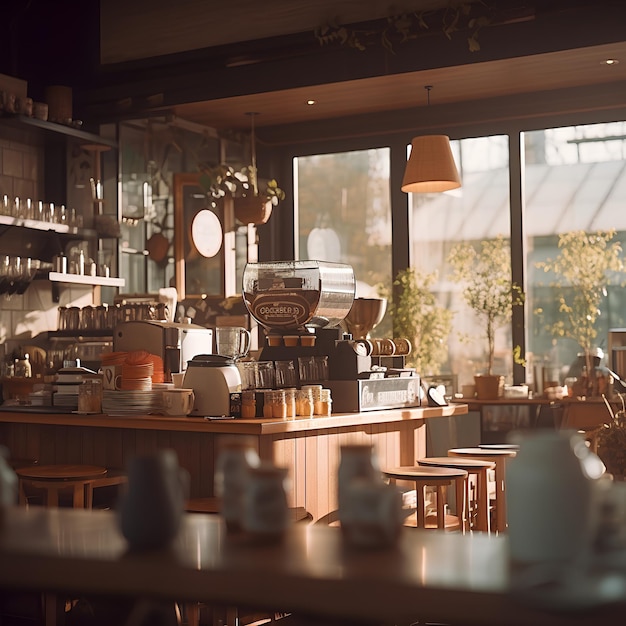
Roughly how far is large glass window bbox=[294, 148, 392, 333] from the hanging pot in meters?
0.61

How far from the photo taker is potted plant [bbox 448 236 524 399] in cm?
727

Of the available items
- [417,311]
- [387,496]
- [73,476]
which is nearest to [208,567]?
[387,496]

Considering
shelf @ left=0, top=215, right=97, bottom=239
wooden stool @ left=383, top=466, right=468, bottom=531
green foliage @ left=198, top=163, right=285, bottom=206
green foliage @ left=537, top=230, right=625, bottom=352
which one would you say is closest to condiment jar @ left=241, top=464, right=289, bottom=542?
wooden stool @ left=383, top=466, right=468, bottom=531

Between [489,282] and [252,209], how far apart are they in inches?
74.0

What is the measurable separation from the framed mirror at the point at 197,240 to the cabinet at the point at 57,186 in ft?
1.96

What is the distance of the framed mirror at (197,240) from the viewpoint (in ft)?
26.2

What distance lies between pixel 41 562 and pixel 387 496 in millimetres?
593

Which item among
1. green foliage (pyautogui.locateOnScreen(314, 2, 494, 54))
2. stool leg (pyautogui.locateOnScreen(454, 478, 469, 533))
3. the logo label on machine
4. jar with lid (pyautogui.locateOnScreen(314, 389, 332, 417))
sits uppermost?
green foliage (pyautogui.locateOnScreen(314, 2, 494, 54))

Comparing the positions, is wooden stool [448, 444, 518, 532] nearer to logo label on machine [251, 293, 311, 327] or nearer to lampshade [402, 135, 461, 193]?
logo label on machine [251, 293, 311, 327]

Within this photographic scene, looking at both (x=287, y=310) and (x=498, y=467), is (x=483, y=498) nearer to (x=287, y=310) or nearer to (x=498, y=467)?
(x=498, y=467)

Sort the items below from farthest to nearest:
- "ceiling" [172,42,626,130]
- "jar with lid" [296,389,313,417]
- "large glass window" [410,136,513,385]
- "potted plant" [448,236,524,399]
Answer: "large glass window" [410,136,513,385] → "potted plant" [448,236,524,399] → "ceiling" [172,42,626,130] → "jar with lid" [296,389,313,417]

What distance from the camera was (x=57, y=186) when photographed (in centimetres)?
744

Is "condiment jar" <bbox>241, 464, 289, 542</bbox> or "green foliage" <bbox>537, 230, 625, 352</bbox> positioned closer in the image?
"condiment jar" <bbox>241, 464, 289, 542</bbox>

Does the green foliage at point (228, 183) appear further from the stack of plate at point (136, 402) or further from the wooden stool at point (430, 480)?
the wooden stool at point (430, 480)
